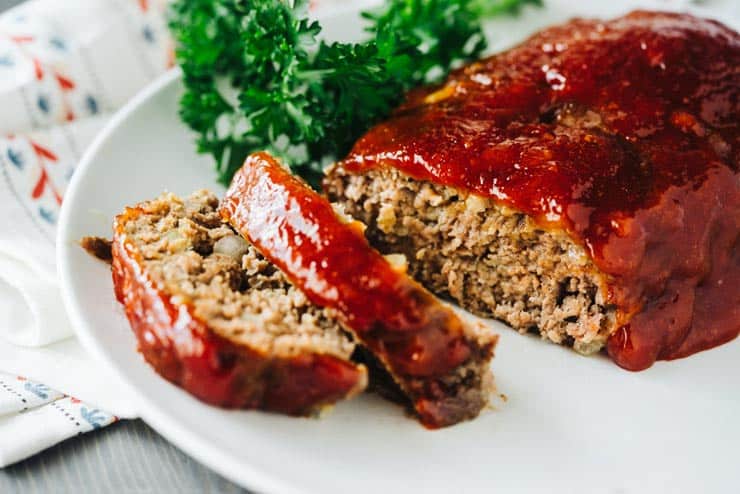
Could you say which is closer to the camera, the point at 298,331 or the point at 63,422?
the point at 298,331

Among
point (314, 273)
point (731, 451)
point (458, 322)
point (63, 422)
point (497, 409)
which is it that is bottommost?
point (731, 451)

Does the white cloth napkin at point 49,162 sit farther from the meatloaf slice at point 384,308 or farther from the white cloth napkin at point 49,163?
the meatloaf slice at point 384,308

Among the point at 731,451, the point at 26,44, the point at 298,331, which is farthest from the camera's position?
the point at 26,44

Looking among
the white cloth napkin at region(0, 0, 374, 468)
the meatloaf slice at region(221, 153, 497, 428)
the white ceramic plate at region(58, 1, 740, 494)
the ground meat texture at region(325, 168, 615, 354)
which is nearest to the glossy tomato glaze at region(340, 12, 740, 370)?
the ground meat texture at region(325, 168, 615, 354)

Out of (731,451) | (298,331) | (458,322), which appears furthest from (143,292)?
(731,451)

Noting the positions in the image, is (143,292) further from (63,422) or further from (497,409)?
(497,409)

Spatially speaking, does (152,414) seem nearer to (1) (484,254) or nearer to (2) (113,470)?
(2) (113,470)

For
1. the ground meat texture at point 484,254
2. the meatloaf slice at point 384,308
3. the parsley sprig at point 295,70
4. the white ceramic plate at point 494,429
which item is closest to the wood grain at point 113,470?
the white ceramic plate at point 494,429
